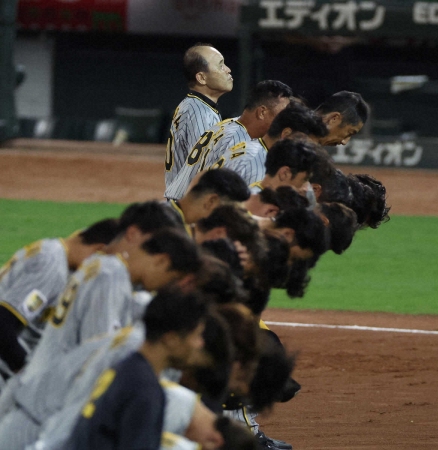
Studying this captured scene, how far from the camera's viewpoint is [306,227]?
15.3ft

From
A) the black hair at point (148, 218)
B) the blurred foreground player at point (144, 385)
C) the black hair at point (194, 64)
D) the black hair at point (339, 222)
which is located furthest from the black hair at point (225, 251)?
the black hair at point (194, 64)

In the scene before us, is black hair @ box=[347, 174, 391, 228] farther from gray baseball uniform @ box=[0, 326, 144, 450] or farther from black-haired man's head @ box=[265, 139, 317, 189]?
gray baseball uniform @ box=[0, 326, 144, 450]

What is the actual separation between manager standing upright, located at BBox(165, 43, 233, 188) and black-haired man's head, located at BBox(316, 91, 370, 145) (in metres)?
1.11

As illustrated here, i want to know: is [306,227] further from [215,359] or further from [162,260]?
[215,359]

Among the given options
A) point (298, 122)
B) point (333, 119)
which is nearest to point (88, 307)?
point (298, 122)

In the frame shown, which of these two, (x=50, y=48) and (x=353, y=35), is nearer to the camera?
(x=353, y=35)

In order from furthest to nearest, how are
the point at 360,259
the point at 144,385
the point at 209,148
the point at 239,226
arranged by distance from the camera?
1. the point at 360,259
2. the point at 209,148
3. the point at 239,226
4. the point at 144,385

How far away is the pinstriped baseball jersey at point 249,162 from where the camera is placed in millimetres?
5859

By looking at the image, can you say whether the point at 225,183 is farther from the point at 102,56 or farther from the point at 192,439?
the point at 102,56

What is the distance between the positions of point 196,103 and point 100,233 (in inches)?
129

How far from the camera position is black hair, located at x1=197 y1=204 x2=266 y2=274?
4.31 m

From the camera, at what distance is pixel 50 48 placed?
81.3ft

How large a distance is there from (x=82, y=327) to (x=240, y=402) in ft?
4.99

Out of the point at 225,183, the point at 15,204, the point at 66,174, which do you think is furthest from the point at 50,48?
the point at 225,183
